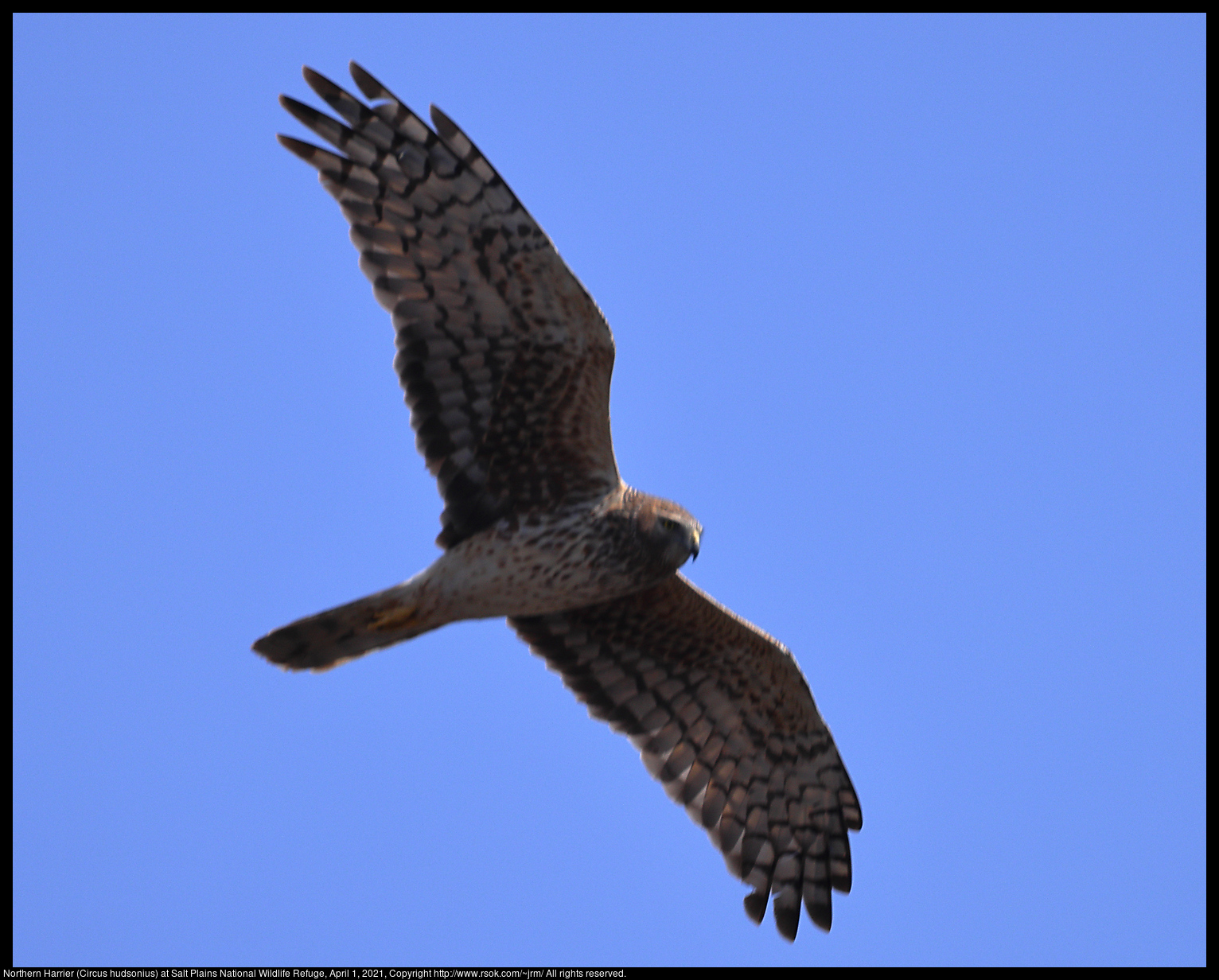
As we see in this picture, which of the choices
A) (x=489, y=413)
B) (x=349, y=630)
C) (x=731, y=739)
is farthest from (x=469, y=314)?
(x=731, y=739)

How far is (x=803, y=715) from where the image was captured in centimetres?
804

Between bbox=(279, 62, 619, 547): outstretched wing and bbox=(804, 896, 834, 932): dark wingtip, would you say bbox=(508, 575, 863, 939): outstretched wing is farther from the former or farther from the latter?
bbox=(279, 62, 619, 547): outstretched wing

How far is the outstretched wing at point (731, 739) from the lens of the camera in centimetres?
795

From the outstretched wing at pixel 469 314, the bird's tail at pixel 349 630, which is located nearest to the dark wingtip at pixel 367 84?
the outstretched wing at pixel 469 314

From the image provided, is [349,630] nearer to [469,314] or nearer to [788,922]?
[469,314]

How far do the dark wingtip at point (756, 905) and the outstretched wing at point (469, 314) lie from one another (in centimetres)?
283

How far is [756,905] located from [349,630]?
10.2 ft

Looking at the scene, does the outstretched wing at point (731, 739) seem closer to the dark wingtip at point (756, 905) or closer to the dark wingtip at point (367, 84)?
the dark wingtip at point (756, 905)

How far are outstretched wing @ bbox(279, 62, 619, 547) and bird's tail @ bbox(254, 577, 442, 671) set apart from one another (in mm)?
448

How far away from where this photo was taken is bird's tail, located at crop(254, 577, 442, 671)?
6.86m

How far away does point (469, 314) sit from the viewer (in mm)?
6840

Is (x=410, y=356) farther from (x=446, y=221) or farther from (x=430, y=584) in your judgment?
(x=430, y=584)
